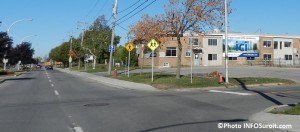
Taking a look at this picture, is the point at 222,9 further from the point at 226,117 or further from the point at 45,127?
the point at 45,127

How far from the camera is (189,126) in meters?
10.3

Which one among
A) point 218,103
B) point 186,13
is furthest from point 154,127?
point 186,13

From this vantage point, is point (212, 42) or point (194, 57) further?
point (212, 42)

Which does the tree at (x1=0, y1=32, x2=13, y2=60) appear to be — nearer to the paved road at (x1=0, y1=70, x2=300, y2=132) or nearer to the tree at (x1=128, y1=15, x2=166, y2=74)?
the tree at (x1=128, y1=15, x2=166, y2=74)

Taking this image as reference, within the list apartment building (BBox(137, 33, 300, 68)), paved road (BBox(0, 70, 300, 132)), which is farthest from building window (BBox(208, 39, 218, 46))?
paved road (BBox(0, 70, 300, 132))

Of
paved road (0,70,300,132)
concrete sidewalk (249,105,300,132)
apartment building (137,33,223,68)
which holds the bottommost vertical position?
paved road (0,70,300,132)

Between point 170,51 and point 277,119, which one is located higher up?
point 170,51

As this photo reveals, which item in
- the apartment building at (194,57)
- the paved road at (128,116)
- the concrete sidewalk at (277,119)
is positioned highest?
the apartment building at (194,57)

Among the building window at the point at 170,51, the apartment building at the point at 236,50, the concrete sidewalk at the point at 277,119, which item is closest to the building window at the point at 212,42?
the apartment building at the point at 236,50

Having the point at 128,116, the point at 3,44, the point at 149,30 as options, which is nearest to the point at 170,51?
the point at 3,44

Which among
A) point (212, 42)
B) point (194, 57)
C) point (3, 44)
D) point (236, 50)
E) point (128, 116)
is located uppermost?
point (212, 42)

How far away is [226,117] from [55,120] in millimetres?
4638

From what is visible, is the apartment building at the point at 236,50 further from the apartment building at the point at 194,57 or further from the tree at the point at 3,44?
the tree at the point at 3,44

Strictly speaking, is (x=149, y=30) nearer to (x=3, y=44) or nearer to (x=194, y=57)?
(x=3, y=44)
